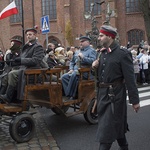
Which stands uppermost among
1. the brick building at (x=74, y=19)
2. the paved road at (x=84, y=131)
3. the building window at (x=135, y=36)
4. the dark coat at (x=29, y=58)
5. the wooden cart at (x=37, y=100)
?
the brick building at (x=74, y=19)

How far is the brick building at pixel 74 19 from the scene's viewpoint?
3925 cm

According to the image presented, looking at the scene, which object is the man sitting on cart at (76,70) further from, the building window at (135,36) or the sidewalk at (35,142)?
the building window at (135,36)

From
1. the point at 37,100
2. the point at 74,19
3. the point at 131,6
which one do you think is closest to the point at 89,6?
the point at 74,19

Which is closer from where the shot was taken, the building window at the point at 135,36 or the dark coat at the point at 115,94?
the dark coat at the point at 115,94

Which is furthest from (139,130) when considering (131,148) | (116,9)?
(116,9)

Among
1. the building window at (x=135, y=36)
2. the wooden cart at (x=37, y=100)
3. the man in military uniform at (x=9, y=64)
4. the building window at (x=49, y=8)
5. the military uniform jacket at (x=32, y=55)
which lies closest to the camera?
the wooden cart at (x=37, y=100)

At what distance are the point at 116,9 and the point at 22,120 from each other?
3475cm

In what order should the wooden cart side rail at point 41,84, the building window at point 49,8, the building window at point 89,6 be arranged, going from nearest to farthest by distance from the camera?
the wooden cart side rail at point 41,84, the building window at point 89,6, the building window at point 49,8

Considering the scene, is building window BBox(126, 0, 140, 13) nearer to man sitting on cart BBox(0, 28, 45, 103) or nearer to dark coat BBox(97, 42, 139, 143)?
man sitting on cart BBox(0, 28, 45, 103)

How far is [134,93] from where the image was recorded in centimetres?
437

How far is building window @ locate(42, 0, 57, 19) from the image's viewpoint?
137 ft

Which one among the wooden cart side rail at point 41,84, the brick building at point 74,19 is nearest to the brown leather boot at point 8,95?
the wooden cart side rail at point 41,84

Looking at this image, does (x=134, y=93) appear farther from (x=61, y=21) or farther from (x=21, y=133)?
(x=61, y=21)

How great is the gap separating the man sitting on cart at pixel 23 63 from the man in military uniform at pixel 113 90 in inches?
81.8
